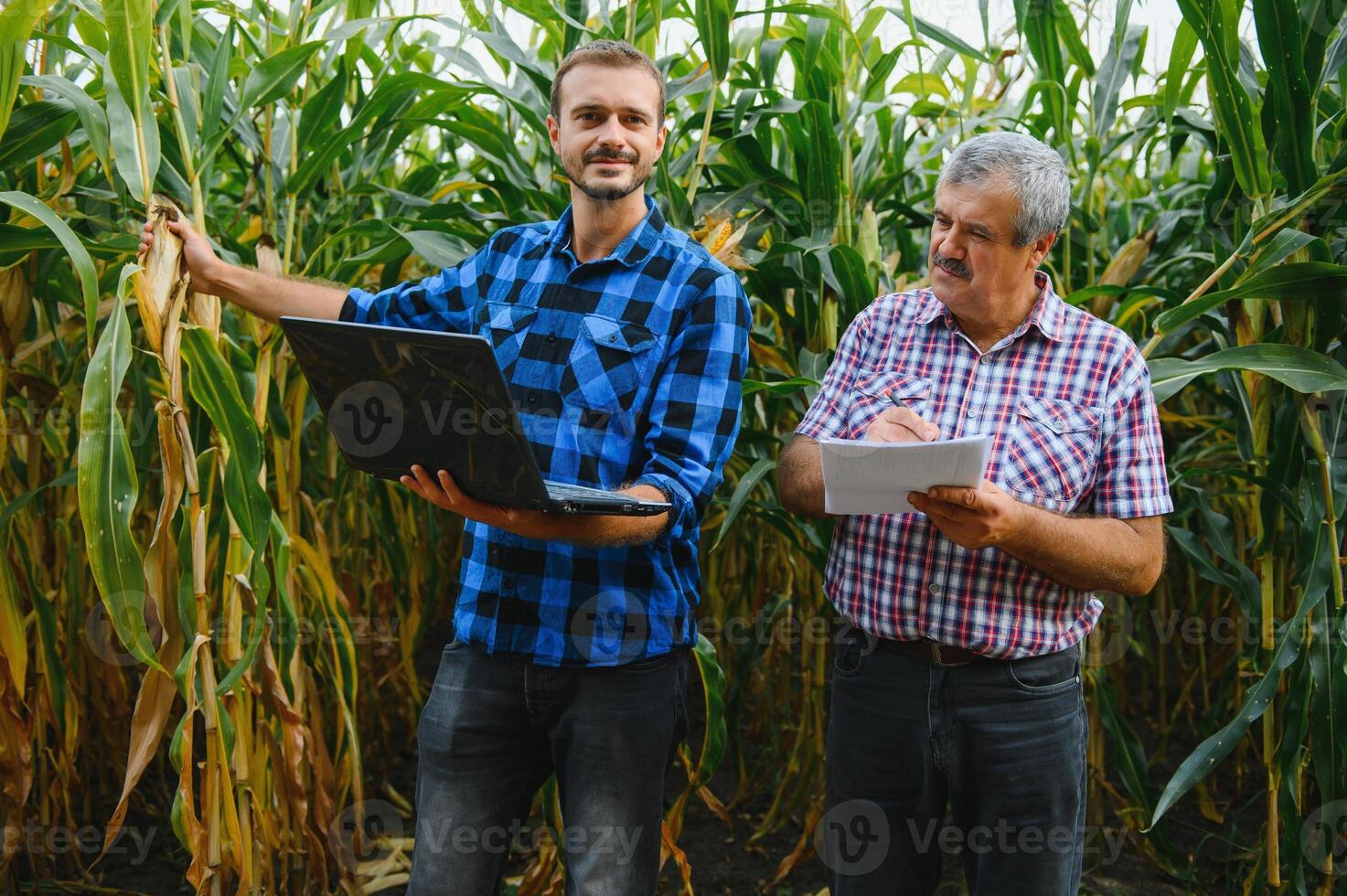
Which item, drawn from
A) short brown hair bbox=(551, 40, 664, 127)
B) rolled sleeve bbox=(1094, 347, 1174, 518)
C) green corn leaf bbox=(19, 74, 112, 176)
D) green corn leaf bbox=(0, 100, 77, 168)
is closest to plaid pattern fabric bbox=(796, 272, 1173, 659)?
rolled sleeve bbox=(1094, 347, 1174, 518)

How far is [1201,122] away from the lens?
5.80 feet

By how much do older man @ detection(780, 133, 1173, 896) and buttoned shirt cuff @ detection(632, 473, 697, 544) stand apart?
→ 0.62ft

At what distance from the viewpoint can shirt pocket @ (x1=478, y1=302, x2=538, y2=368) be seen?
129 cm

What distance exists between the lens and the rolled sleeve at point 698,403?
1194mm

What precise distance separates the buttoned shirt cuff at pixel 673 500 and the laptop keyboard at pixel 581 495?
10 cm

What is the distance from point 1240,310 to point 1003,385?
531mm

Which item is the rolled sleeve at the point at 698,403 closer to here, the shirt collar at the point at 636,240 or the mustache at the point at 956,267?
the shirt collar at the point at 636,240

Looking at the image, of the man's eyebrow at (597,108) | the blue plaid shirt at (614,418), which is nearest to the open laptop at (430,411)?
the blue plaid shirt at (614,418)

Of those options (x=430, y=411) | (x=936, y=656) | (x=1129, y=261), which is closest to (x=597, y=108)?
(x=430, y=411)

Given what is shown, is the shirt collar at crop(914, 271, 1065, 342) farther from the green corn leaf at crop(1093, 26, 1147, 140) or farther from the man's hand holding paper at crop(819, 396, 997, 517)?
the green corn leaf at crop(1093, 26, 1147, 140)

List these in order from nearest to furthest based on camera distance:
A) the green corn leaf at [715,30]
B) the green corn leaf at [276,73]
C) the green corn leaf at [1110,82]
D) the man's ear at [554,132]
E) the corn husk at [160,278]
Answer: the corn husk at [160,278], the man's ear at [554,132], the green corn leaf at [276,73], the green corn leaf at [715,30], the green corn leaf at [1110,82]

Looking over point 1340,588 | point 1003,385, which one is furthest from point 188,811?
point 1340,588

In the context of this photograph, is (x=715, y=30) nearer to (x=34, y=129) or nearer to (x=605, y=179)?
(x=605, y=179)

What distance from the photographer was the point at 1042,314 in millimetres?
1282
